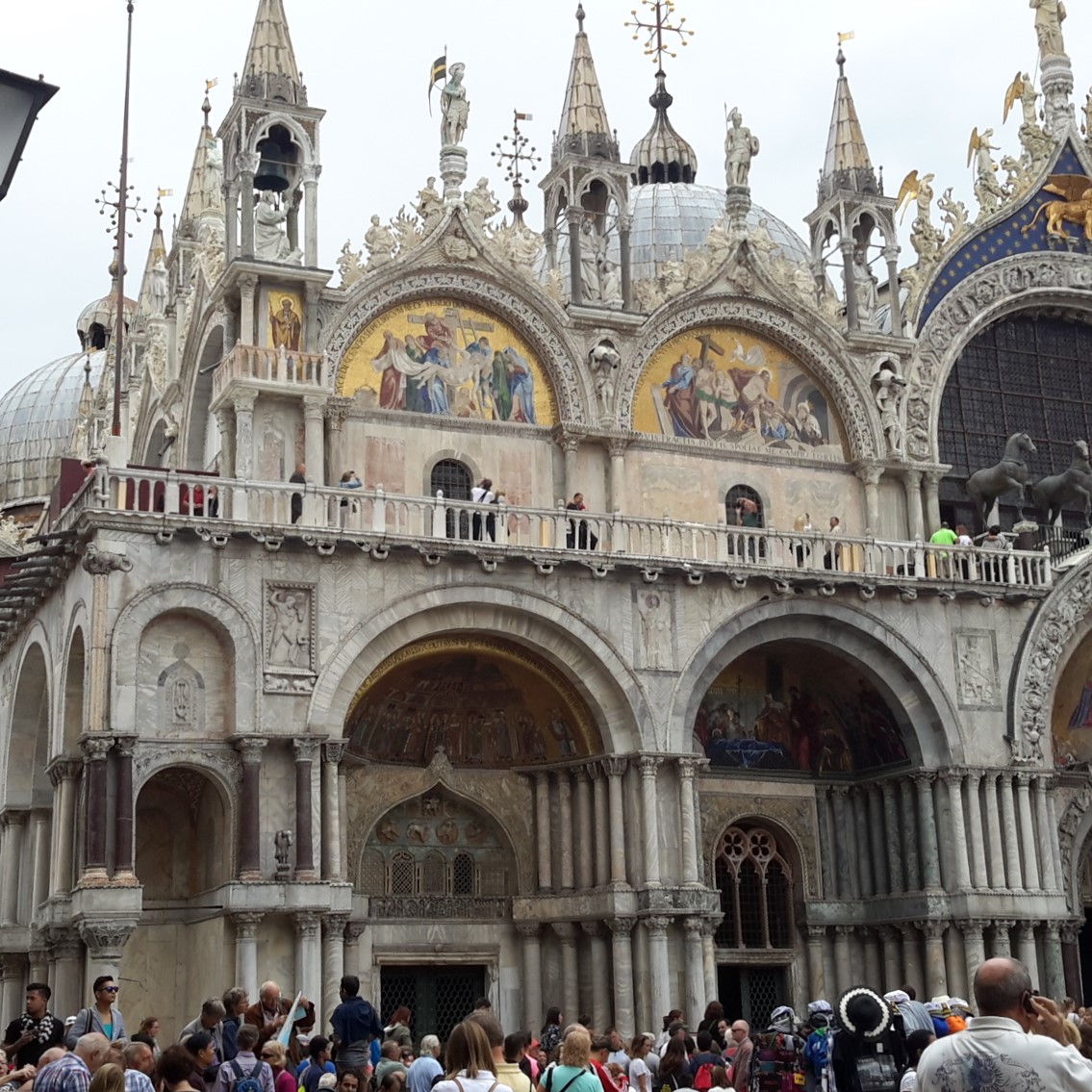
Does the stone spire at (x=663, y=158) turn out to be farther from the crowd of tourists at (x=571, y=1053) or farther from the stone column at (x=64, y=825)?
the crowd of tourists at (x=571, y=1053)

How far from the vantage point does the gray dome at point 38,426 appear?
57250 millimetres

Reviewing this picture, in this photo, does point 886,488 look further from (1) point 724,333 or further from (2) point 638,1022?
(2) point 638,1022

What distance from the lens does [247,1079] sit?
12.6 metres

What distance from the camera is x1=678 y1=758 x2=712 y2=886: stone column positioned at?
27.7 meters

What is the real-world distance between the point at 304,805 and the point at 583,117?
49.7 feet

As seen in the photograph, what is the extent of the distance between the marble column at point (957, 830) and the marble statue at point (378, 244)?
44.0 feet

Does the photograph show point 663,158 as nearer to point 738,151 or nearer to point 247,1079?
point 738,151

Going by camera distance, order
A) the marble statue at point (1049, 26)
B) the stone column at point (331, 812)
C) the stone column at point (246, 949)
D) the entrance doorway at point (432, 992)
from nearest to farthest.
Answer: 1. the stone column at point (246, 949)
2. the stone column at point (331, 812)
3. the entrance doorway at point (432, 992)
4. the marble statue at point (1049, 26)

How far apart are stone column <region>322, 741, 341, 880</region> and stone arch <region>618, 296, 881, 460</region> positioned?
10.3 meters

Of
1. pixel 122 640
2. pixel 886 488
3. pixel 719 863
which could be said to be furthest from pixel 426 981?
pixel 886 488

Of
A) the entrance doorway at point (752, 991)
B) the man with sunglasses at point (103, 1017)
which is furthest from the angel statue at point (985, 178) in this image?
the man with sunglasses at point (103, 1017)

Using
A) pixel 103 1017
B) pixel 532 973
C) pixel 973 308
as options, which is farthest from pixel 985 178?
pixel 103 1017

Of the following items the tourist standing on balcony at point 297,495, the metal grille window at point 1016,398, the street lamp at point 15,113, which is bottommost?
the street lamp at point 15,113

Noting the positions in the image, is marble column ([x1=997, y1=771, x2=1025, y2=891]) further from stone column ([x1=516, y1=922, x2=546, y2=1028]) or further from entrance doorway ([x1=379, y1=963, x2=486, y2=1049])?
entrance doorway ([x1=379, y1=963, x2=486, y2=1049])
